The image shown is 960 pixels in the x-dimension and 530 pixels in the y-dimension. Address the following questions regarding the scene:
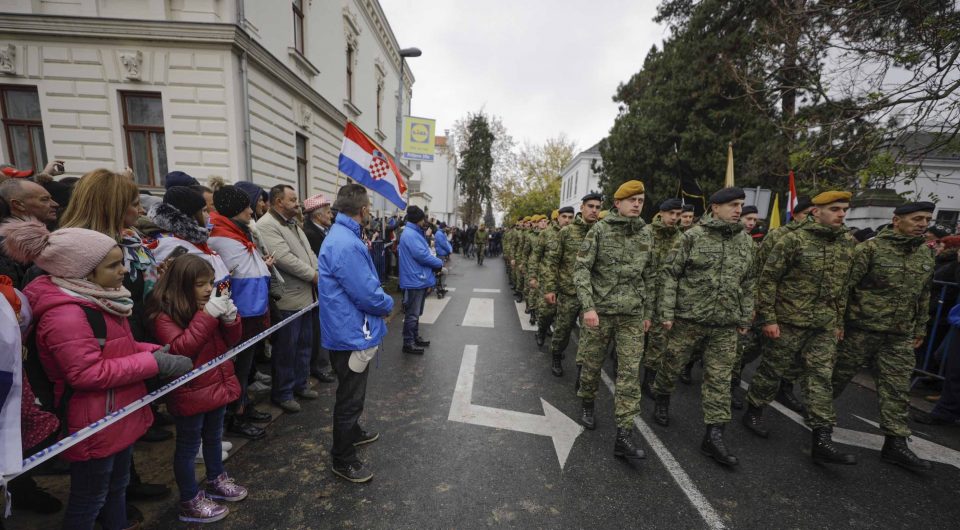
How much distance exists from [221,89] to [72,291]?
29.7 ft

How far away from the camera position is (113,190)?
218cm

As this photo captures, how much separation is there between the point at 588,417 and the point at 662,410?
77 cm

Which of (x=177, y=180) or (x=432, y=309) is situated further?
(x=432, y=309)

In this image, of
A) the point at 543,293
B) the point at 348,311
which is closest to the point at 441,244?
the point at 543,293

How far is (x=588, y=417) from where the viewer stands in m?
3.62

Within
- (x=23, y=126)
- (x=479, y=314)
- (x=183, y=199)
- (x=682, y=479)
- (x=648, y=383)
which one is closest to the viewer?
(x=183, y=199)

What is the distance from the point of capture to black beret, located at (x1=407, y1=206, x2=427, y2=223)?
5332 millimetres

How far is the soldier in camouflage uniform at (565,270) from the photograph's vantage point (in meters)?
4.98

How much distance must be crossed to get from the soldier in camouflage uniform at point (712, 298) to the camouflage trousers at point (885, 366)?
1140mm

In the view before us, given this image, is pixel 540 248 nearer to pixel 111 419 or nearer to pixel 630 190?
pixel 630 190

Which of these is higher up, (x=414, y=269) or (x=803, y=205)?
A: (x=803, y=205)

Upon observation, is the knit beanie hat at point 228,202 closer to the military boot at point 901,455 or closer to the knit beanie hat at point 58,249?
the knit beanie hat at point 58,249

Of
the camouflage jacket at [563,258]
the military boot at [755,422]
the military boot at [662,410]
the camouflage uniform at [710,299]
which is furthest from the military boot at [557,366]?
the military boot at [755,422]

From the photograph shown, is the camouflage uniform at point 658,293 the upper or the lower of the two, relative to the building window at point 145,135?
lower
